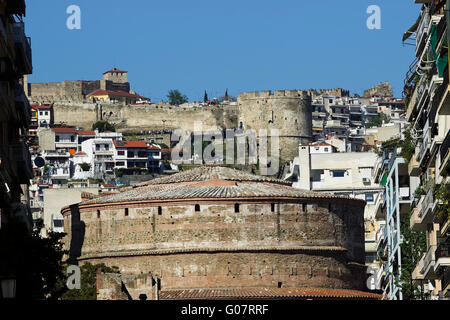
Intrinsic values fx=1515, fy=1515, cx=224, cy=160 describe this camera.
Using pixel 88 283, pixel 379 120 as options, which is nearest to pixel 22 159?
pixel 88 283

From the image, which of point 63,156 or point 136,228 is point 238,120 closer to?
point 63,156

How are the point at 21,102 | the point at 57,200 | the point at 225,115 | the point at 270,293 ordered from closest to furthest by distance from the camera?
1. the point at 21,102
2. the point at 270,293
3. the point at 57,200
4. the point at 225,115

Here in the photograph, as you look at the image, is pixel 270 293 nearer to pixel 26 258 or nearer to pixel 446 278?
pixel 446 278

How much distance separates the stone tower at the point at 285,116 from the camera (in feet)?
556

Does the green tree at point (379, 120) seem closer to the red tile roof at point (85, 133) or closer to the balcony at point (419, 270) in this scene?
the red tile roof at point (85, 133)

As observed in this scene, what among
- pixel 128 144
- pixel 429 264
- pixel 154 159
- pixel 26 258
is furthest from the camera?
pixel 154 159

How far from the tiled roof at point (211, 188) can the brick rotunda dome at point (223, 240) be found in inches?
5.2

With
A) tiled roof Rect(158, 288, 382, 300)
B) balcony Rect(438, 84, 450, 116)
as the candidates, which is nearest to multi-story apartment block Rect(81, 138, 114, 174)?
tiled roof Rect(158, 288, 382, 300)

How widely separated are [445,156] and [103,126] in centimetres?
15665

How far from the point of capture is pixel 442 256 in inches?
1222

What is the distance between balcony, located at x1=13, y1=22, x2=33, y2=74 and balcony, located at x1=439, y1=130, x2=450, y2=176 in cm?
1061

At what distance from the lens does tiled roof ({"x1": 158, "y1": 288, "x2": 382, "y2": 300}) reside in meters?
64.8

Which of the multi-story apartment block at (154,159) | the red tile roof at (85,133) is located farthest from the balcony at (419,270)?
the red tile roof at (85,133)

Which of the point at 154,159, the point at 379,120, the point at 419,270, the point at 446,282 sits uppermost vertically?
the point at 379,120
